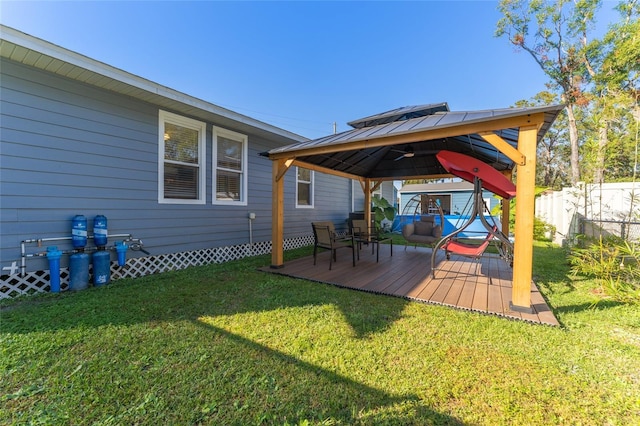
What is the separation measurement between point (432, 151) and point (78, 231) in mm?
7441

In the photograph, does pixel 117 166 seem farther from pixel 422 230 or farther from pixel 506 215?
pixel 506 215

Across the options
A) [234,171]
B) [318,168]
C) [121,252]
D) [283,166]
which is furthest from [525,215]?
[121,252]

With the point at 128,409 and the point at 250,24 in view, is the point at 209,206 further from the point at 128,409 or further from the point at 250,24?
the point at 250,24

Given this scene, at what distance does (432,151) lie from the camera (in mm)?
6910

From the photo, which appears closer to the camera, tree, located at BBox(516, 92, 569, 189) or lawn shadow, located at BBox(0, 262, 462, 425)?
lawn shadow, located at BBox(0, 262, 462, 425)

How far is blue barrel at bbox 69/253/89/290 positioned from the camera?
3.76 m

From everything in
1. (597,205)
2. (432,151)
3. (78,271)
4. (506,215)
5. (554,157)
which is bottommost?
(78,271)

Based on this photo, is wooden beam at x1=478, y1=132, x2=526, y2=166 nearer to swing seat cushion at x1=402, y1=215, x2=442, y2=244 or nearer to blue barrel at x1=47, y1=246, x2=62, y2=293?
swing seat cushion at x1=402, y1=215, x2=442, y2=244

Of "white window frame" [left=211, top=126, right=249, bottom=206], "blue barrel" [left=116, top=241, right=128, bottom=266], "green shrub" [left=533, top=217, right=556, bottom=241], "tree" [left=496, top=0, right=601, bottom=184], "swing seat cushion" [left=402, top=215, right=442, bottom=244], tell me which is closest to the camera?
"blue barrel" [left=116, top=241, right=128, bottom=266]

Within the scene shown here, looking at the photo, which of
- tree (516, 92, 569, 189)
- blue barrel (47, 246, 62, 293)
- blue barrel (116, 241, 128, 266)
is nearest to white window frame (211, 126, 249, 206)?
blue barrel (116, 241, 128, 266)

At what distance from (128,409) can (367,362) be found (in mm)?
Answer: 1695

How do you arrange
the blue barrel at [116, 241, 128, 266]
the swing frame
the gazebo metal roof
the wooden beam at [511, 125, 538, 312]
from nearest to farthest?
1. the wooden beam at [511, 125, 538, 312]
2. the gazebo metal roof
3. the swing frame
4. the blue barrel at [116, 241, 128, 266]

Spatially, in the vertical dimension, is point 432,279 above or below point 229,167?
below

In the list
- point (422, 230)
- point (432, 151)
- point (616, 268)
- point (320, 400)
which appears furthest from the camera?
point (422, 230)
